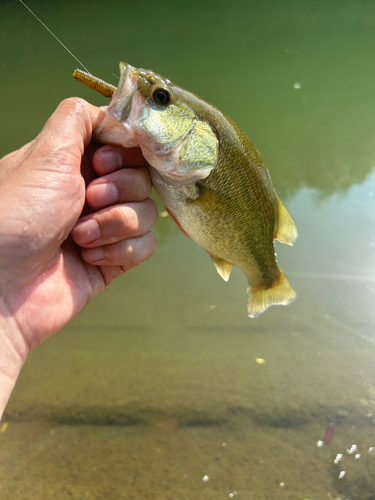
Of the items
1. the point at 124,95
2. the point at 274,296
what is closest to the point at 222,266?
the point at 274,296

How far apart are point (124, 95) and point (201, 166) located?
370 mm

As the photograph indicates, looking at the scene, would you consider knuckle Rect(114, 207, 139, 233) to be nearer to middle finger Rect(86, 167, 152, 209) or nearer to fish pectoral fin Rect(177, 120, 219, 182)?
middle finger Rect(86, 167, 152, 209)

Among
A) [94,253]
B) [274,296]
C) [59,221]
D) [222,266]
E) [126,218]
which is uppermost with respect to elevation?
[59,221]

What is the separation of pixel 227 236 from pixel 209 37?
706cm

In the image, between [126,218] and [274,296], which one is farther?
[274,296]

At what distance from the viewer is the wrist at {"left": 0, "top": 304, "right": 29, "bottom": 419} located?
1.34 m

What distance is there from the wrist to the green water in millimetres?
1119

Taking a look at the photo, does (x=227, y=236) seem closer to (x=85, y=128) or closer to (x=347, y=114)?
(x=85, y=128)

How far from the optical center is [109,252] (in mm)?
1525

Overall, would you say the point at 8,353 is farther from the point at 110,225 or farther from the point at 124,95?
the point at 124,95

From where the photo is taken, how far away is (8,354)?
137cm

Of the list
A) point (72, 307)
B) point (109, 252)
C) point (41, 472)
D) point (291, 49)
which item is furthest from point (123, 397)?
point (291, 49)

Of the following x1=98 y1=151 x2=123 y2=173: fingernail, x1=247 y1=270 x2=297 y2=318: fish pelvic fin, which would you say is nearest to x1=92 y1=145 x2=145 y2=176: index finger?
x1=98 y1=151 x2=123 y2=173: fingernail

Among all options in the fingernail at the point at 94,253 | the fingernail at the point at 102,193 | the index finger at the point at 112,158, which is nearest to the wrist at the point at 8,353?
the fingernail at the point at 94,253
